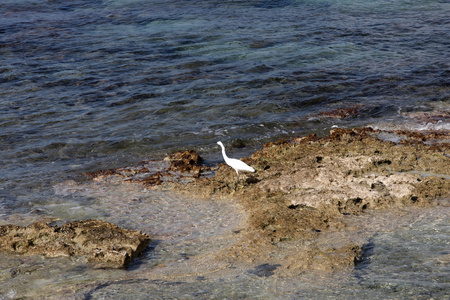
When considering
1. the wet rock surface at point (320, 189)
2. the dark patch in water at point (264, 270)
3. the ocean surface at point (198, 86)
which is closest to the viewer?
the dark patch in water at point (264, 270)

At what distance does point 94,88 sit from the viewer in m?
11.8

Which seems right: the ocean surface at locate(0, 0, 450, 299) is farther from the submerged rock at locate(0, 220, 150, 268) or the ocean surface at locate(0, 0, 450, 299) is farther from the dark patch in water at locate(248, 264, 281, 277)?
the submerged rock at locate(0, 220, 150, 268)

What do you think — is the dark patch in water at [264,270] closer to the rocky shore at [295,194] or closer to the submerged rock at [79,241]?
the rocky shore at [295,194]

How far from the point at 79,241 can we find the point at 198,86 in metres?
7.24

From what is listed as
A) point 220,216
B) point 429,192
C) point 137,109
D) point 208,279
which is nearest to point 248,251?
point 208,279

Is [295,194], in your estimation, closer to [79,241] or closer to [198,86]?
[79,241]

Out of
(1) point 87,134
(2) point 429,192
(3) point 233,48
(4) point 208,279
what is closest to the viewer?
(4) point 208,279

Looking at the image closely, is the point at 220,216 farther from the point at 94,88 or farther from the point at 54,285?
the point at 94,88

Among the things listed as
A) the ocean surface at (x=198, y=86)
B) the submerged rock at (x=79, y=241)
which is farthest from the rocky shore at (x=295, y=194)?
the ocean surface at (x=198, y=86)

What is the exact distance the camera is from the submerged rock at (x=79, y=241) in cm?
470

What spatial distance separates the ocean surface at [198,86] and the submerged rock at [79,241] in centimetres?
38

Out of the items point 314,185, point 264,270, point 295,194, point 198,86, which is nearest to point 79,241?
point 264,270

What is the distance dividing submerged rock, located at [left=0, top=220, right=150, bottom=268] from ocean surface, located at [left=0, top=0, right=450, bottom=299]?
382 mm

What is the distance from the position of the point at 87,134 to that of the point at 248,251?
568 centimetres
